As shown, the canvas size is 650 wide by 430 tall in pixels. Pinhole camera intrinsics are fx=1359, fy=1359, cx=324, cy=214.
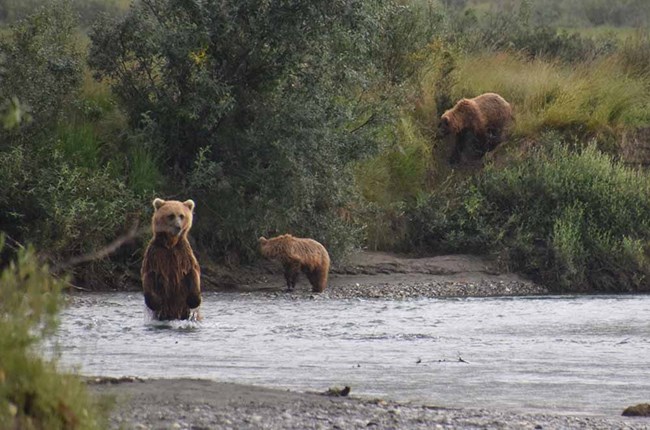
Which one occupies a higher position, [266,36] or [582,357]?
[266,36]

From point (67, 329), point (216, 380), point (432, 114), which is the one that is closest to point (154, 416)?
point (216, 380)

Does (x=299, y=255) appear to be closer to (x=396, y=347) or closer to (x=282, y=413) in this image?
(x=396, y=347)

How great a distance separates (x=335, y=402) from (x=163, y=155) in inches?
369

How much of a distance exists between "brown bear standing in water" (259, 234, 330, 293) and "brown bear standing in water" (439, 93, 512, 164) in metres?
4.72

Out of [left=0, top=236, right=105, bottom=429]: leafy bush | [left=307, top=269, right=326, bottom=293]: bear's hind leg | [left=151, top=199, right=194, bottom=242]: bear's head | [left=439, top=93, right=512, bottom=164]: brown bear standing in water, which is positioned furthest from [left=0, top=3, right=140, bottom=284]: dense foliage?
[left=0, top=236, right=105, bottom=429]: leafy bush

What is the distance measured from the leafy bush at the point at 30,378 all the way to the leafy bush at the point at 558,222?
43.1 feet

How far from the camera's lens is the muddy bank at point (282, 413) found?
765cm

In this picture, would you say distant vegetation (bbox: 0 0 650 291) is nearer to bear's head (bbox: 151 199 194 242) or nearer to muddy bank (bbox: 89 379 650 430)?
bear's head (bbox: 151 199 194 242)

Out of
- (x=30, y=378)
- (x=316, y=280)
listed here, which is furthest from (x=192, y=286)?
(x=30, y=378)

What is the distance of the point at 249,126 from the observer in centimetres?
1722

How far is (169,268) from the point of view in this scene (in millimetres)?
12688

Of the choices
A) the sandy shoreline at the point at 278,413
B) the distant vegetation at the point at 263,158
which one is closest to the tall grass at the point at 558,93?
the distant vegetation at the point at 263,158

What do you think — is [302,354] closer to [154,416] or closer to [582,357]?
[582,357]

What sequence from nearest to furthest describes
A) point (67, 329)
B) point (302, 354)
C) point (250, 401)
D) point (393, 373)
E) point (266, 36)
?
point (250, 401)
point (393, 373)
point (302, 354)
point (67, 329)
point (266, 36)
